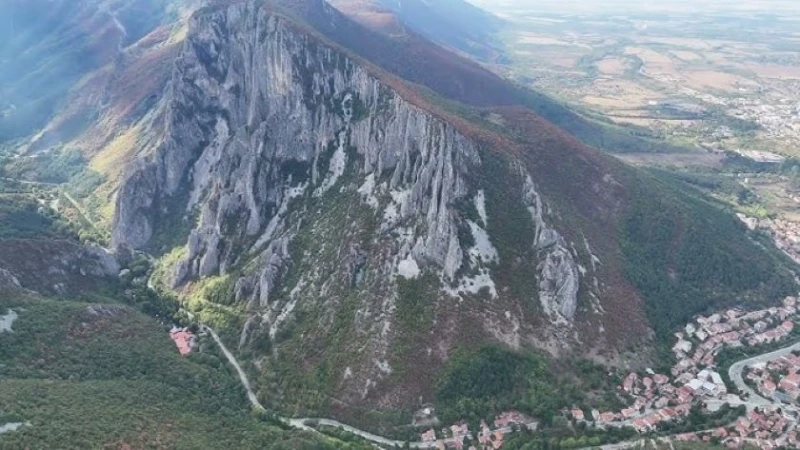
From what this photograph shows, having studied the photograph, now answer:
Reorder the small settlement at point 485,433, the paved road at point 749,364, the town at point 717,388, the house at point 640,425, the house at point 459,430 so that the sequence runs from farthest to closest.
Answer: the paved road at point 749,364
the house at point 640,425
the town at point 717,388
the house at point 459,430
the small settlement at point 485,433

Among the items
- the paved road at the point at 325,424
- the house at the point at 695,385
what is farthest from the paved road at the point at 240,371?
the house at the point at 695,385

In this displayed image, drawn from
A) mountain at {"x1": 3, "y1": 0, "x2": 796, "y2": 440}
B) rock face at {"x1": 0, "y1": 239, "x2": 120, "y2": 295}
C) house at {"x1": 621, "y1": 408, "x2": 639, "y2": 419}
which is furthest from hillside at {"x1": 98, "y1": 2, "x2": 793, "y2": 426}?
rock face at {"x1": 0, "y1": 239, "x2": 120, "y2": 295}

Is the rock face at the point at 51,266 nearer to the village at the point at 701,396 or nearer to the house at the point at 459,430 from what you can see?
the village at the point at 701,396

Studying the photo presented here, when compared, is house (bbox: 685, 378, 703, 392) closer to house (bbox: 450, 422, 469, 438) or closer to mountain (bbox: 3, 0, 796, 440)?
mountain (bbox: 3, 0, 796, 440)

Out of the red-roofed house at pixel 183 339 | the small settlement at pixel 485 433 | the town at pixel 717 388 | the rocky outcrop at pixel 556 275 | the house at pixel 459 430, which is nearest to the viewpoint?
the small settlement at pixel 485 433

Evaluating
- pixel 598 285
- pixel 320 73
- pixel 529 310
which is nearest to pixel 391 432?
pixel 529 310

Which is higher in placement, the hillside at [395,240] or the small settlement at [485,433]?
the hillside at [395,240]

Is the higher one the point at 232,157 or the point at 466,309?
the point at 232,157

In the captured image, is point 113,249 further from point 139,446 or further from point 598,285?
point 598,285
